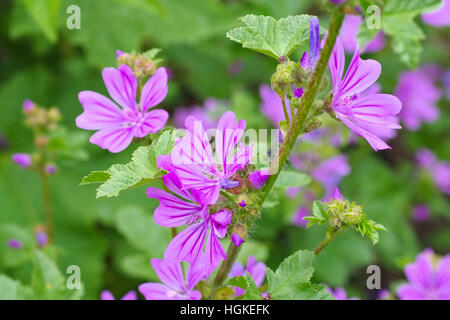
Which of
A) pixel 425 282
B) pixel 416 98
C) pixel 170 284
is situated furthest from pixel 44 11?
pixel 416 98

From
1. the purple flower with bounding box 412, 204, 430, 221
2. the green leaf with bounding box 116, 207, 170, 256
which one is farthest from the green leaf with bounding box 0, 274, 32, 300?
the purple flower with bounding box 412, 204, 430, 221

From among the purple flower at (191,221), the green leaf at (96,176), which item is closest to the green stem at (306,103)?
the purple flower at (191,221)

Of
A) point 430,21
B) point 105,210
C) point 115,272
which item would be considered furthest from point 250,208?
point 430,21

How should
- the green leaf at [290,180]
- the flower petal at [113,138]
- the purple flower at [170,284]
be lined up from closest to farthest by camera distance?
1. the flower petal at [113,138]
2. the purple flower at [170,284]
3. the green leaf at [290,180]

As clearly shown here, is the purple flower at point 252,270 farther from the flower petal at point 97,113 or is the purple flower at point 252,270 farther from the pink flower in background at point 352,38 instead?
the pink flower in background at point 352,38

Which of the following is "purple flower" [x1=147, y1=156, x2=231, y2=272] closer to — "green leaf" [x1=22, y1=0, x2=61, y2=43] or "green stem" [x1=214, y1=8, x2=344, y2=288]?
"green stem" [x1=214, y1=8, x2=344, y2=288]
